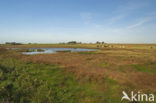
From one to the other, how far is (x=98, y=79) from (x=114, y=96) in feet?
11.9

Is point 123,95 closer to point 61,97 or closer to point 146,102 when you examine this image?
point 146,102

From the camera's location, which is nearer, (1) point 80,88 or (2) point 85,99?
(2) point 85,99

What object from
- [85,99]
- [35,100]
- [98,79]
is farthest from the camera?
[98,79]

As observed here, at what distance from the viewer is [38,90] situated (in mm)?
8422

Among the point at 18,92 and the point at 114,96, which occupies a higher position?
the point at 18,92

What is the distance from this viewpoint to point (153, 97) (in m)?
7.70

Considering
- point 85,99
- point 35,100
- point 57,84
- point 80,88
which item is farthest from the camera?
point 57,84

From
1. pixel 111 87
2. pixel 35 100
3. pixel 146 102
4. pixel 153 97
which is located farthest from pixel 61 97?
pixel 153 97

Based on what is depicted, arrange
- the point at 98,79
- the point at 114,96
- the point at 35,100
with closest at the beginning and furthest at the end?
the point at 35,100, the point at 114,96, the point at 98,79

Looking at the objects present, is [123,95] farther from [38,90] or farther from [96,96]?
[38,90]

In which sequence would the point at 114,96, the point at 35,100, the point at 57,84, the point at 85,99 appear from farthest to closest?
the point at 57,84 → the point at 114,96 → the point at 85,99 → the point at 35,100

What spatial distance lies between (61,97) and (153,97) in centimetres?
803

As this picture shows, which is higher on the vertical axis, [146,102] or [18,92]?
[18,92]

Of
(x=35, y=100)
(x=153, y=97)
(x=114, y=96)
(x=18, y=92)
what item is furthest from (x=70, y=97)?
(x=153, y=97)
